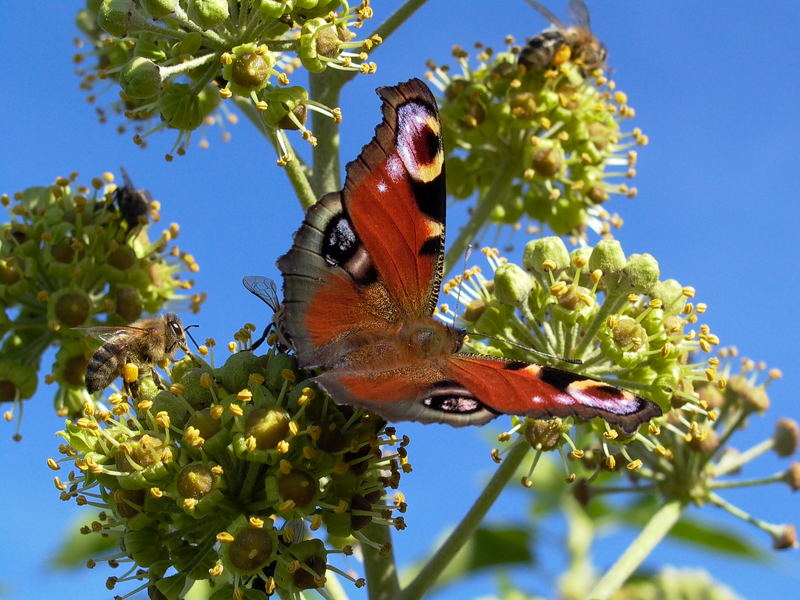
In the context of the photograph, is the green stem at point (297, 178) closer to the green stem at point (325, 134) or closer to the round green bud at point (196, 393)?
the green stem at point (325, 134)

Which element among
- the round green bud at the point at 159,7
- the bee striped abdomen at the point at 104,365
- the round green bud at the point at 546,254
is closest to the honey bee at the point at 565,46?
the round green bud at the point at 546,254

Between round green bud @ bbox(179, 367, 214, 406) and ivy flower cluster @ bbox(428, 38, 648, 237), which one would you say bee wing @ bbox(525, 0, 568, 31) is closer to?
ivy flower cluster @ bbox(428, 38, 648, 237)

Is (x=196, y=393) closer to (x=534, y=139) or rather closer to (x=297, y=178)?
(x=297, y=178)

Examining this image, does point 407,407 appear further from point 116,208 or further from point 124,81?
point 116,208

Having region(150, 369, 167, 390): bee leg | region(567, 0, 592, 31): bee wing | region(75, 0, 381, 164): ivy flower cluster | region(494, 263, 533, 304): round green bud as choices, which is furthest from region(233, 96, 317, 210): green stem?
region(567, 0, 592, 31): bee wing

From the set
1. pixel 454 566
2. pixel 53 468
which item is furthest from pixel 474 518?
pixel 454 566

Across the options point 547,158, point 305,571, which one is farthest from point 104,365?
point 547,158

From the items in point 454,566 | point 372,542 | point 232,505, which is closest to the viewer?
point 232,505
